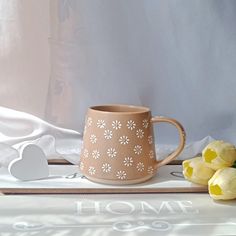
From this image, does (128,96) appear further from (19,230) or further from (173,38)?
(19,230)

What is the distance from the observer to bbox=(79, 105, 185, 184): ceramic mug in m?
0.60

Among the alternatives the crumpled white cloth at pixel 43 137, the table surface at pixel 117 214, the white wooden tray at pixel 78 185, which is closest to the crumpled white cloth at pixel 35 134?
the crumpled white cloth at pixel 43 137

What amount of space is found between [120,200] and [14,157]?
0.21 metres

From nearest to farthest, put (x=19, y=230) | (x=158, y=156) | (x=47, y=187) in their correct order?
(x=19, y=230)
(x=47, y=187)
(x=158, y=156)

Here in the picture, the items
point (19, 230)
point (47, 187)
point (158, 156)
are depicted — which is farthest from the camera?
point (158, 156)

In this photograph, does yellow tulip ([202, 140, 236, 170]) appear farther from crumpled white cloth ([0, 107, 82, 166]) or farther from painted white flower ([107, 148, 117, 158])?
crumpled white cloth ([0, 107, 82, 166])

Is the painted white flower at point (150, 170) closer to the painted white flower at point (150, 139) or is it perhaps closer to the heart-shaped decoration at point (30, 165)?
the painted white flower at point (150, 139)

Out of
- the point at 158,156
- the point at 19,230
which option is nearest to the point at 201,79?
the point at 158,156

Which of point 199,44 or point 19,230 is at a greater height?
point 199,44

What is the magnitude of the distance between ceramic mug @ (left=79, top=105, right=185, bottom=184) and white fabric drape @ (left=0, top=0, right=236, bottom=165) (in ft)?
0.49

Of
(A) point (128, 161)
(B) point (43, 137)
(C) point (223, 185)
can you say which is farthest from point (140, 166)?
(B) point (43, 137)

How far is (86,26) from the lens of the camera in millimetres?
771

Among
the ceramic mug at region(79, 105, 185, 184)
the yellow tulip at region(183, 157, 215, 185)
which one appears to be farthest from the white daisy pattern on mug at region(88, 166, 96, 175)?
the yellow tulip at region(183, 157, 215, 185)

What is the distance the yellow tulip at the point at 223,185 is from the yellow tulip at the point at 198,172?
0.04m
